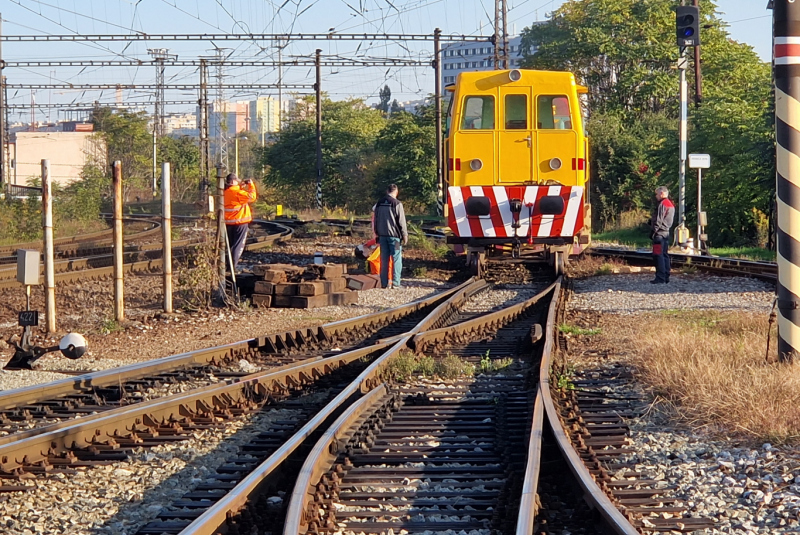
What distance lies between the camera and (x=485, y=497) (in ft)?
17.4

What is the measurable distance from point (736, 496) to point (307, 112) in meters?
68.8

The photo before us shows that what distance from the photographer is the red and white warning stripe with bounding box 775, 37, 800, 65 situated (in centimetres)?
799

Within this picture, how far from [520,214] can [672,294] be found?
288cm

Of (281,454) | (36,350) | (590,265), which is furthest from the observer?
(590,265)

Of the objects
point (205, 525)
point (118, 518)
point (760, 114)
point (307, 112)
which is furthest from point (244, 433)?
point (307, 112)

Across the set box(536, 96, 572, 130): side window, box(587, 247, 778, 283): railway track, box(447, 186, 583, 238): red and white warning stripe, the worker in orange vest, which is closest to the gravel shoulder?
box(447, 186, 583, 238): red and white warning stripe

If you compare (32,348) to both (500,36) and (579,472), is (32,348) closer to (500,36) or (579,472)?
(579,472)

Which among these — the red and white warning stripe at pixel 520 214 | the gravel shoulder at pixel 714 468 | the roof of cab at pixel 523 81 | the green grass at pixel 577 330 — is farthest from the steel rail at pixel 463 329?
the roof of cab at pixel 523 81

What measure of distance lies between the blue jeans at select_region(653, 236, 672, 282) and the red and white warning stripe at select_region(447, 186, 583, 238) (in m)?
1.27

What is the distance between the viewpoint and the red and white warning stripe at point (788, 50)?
7988mm

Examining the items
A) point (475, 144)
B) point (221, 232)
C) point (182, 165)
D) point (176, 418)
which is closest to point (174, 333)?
point (221, 232)

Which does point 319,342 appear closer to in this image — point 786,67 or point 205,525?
point 786,67

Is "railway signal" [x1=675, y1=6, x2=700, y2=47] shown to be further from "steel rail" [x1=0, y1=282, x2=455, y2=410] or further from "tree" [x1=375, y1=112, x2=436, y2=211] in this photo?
"tree" [x1=375, y1=112, x2=436, y2=211]

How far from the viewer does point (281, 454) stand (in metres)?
5.75
